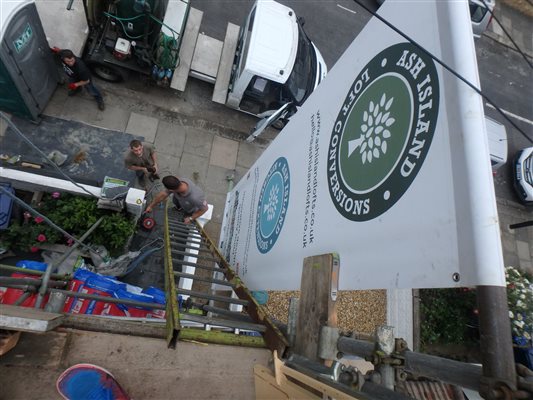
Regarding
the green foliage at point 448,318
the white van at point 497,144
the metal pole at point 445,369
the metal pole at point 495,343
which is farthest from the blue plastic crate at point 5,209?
the white van at point 497,144

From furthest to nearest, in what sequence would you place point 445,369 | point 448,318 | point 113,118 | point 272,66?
1. point 113,118
2. point 272,66
3. point 448,318
4. point 445,369

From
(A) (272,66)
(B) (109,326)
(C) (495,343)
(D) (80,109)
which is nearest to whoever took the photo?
(C) (495,343)

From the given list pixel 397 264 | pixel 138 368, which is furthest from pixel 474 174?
pixel 138 368

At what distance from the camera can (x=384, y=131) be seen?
6.64 feet

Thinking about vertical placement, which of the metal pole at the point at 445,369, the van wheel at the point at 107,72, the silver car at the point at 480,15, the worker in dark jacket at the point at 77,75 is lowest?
the metal pole at the point at 445,369

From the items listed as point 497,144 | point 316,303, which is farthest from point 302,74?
point 316,303

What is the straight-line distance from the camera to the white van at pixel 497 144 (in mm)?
8414

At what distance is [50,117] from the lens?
6195mm

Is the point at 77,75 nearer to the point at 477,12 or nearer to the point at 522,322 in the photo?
the point at 522,322

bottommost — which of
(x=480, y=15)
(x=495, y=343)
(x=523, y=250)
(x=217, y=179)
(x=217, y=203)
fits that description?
(x=495, y=343)

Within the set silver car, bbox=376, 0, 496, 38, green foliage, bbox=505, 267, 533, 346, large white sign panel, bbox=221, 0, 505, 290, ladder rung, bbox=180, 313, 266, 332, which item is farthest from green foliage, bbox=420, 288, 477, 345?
silver car, bbox=376, 0, 496, 38

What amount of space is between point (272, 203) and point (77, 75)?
4.95 meters

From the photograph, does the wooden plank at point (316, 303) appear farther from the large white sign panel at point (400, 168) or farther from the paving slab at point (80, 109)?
the paving slab at point (80, 109)

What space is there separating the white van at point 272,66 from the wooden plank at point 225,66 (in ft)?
0.45
